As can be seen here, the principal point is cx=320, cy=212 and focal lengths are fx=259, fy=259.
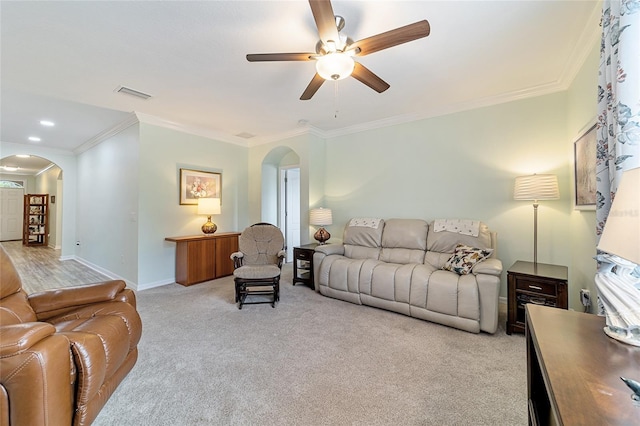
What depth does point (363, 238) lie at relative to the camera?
3.87 m

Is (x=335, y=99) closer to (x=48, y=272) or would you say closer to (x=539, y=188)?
(x=539, y=188)

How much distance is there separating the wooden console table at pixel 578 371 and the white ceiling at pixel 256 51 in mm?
2049

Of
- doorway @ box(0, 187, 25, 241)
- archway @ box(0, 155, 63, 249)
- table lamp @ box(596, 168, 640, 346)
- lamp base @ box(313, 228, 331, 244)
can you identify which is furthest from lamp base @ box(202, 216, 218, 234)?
doorway @ box(0, 187, 25, 241)

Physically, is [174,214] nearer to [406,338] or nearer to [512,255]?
[406,338]

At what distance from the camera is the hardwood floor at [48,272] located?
14.0 feet

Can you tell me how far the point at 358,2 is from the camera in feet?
5.85

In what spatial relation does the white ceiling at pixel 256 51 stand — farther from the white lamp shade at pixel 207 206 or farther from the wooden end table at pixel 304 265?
the wooden end table at pixel 304 265

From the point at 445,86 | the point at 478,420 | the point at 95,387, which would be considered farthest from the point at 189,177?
the point at 478,420

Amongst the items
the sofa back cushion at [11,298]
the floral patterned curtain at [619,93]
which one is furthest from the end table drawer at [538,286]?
the sofa back cushion at [11,298]

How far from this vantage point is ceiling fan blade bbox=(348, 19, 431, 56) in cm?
161

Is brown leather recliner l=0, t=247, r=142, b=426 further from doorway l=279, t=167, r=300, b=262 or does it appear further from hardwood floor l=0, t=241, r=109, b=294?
doorway l=279, t=167, r=300, b=262

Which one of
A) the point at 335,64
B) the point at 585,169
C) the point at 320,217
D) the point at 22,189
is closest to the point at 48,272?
the point at 320,217

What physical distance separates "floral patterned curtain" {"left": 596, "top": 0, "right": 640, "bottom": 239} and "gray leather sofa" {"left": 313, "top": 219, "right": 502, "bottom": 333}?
130 centimetres

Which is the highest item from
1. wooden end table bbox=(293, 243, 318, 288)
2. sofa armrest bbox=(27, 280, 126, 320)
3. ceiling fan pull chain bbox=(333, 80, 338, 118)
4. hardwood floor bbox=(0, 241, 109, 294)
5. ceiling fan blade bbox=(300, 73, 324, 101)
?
ceiling fan pull chain bbox=(333, 80, 338, 118)
